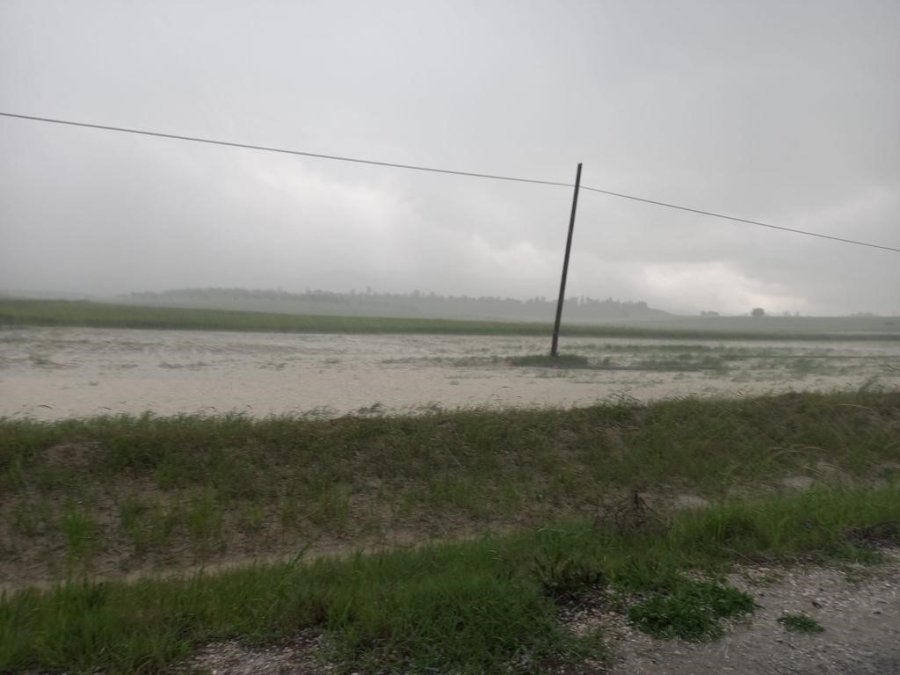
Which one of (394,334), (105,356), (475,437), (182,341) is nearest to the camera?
(475,437)

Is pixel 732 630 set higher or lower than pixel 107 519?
higher

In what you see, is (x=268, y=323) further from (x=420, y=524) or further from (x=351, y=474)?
(x=420, y=524)

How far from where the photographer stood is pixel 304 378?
1160cm

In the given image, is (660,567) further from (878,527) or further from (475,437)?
(475,437)

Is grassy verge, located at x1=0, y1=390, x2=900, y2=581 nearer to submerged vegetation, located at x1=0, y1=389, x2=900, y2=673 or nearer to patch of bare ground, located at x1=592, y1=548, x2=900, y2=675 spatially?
submerged vegetation, located at x1=0, y1=389, x2=900, y2=673

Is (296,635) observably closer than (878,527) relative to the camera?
Yes

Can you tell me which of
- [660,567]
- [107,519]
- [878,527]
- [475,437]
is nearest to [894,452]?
[878,527]

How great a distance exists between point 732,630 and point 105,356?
36.4 ft

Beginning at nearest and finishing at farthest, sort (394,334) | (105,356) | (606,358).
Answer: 1. (105,356)
2. (606,358)
3. (394,334)

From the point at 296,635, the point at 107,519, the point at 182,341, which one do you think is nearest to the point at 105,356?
the point at 182,341

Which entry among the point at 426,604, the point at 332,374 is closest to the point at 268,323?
the point at 332,374

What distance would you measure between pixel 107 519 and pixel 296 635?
341 centimetres

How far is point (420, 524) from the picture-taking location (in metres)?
6.89

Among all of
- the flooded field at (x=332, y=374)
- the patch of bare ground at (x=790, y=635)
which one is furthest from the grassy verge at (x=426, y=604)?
the flooded field at (x=332, y=374)
